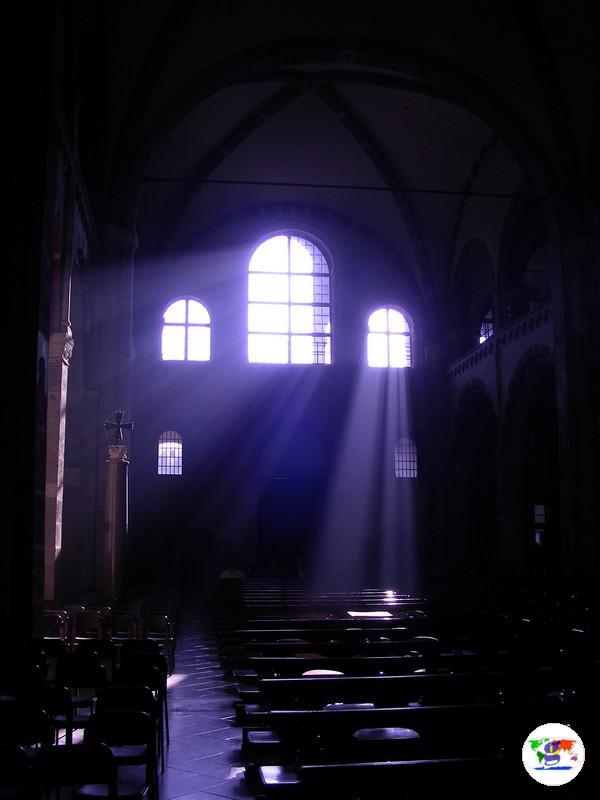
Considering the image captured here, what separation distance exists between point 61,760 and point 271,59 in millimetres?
19250

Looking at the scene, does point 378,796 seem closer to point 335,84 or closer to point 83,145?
point 83,145

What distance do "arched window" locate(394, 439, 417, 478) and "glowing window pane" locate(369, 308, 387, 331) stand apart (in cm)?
428

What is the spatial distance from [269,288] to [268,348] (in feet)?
7.37

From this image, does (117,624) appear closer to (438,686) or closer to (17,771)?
(438,686)

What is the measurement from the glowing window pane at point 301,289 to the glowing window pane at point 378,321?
2388 millimetres

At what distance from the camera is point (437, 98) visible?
80.6 feet

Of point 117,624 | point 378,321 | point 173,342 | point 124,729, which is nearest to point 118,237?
point 173,342

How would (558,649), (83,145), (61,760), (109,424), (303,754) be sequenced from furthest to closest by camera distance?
(83,145)
(109,424)
(558,649)
(303,754)
(61,760)

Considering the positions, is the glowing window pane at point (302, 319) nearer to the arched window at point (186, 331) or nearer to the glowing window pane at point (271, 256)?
the glowing window pane at point (271, 256)

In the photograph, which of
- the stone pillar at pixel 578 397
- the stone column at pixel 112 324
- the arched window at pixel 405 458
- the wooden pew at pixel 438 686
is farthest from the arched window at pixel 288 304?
the wooden pew at pixel 438 686

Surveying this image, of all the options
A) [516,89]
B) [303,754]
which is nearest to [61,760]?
[303,754]

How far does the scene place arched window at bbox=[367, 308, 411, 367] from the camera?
3162 cm

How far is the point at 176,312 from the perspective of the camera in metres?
30.5

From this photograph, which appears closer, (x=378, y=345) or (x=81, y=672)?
(x=81, y=672)
